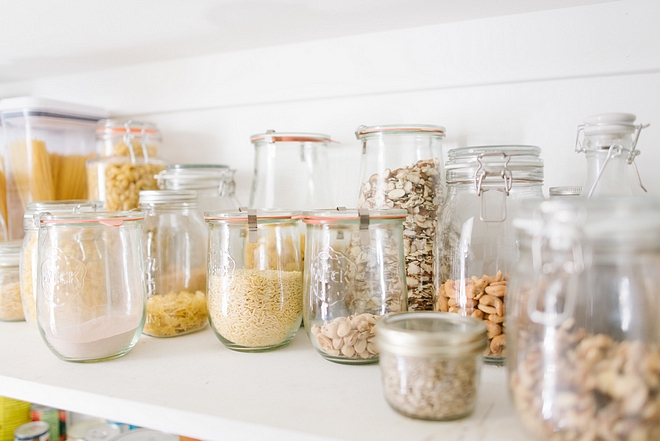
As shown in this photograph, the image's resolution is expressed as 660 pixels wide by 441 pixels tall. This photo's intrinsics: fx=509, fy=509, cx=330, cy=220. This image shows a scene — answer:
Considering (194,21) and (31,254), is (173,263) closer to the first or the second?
(31,254)

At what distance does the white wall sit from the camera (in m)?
0.70

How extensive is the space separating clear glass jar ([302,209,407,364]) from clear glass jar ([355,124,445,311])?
55 millimetres

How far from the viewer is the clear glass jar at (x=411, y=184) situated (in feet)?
2.21

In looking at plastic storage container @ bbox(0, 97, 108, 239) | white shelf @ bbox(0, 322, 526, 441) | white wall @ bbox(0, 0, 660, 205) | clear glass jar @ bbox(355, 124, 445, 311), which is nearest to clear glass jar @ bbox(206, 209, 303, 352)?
white shelf @ bbox(0, 322, 526, 441)

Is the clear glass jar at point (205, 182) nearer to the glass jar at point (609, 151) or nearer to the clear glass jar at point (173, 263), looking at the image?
the clear glass jar at point (173, 263)

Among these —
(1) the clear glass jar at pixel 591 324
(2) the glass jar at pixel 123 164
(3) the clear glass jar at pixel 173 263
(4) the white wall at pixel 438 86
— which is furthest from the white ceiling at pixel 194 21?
(1) the clear glass jar at pixel 591 324

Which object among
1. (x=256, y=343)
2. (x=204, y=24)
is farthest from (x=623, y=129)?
(x=204, y=24)

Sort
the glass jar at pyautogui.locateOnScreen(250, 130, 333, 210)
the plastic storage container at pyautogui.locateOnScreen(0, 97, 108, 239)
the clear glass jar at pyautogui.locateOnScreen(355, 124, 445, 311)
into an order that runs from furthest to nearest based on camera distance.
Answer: the plastic storage container at pyautogui.locateOnScreen(0, 97, 108, 239), the glass jar at pyautogui.locateOnScreen(250, 130, 333, 210), the clear glass jar at pyautogui.locateOnScreen(355, 124, 445, 311)

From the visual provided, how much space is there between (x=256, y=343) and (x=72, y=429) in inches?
21.2

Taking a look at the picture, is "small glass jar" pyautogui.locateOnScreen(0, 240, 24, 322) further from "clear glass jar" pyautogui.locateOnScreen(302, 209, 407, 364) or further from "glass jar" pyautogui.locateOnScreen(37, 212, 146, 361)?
"clear glass jar" pyautogui.locateOnScreen(302, 209, 407, 364)

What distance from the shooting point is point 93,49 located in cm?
95

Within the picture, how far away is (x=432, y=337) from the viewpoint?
1.46 ft

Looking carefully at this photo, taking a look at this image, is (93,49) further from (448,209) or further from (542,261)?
(542,261)

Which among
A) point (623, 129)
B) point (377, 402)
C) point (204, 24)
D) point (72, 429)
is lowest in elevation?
point (72, 429)
